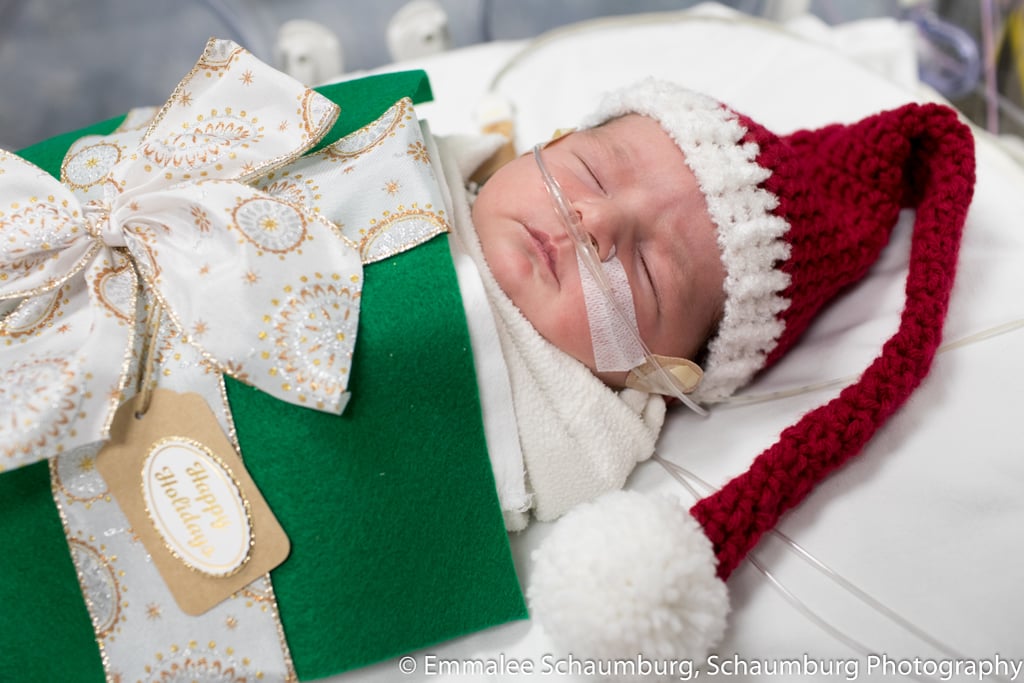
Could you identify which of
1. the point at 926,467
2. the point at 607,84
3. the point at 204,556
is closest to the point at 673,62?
the point at 607,84

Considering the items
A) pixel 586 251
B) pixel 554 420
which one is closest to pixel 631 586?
pixel 554 420

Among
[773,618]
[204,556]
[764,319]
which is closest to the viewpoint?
[204,556]

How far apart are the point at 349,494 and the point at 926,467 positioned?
0.81 m

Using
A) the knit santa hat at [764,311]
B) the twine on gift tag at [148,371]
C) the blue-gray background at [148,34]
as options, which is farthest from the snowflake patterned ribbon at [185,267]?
the blue-gray background at [148,34]

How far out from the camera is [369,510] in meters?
0.97

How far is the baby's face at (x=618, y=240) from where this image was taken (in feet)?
3.61

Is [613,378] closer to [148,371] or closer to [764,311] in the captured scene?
[764,311]

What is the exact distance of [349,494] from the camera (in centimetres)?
96

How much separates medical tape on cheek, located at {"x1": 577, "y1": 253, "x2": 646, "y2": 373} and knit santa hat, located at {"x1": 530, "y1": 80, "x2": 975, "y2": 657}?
16 centimetres

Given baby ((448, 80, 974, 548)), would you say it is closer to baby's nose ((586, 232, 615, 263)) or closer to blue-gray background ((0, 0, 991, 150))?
baby's nose ((586, 232, 615, 263))

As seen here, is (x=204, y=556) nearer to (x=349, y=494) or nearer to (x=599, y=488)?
(x=349, y=494)

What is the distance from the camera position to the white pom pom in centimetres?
84

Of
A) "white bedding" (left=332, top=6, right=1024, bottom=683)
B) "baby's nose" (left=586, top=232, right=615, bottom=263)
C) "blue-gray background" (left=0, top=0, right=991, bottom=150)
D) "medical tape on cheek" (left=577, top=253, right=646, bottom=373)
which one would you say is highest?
"blue-gray background" (left=0, top=0, right=991, bottom=150)

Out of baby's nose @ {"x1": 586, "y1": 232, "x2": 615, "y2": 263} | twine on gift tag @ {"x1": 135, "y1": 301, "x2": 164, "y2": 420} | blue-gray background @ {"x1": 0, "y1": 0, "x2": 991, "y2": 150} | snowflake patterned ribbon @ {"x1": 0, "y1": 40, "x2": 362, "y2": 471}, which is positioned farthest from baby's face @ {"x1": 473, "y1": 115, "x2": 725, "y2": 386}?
blue-gray background @ {"x1": 0, "y1": 0, "x2": 991, "y2": 150}
